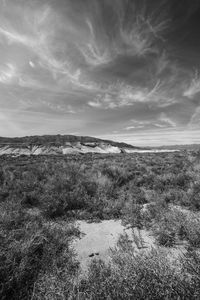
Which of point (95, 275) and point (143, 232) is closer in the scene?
point (95, 275)

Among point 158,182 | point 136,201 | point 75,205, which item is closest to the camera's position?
point 75,205

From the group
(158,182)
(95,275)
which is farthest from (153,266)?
(158,182)

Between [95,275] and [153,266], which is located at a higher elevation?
[153,266]

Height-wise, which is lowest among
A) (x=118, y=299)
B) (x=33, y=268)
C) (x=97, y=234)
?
(x=97, y=234)

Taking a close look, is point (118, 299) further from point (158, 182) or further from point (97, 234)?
point (158, 182)

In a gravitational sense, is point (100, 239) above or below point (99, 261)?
below

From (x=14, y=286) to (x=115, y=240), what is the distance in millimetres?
2431

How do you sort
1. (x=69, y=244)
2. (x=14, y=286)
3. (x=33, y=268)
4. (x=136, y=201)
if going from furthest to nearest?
(x=136, y=201) < (x=69, y=244) < (x=33, y=268) < (x=14, y=286)

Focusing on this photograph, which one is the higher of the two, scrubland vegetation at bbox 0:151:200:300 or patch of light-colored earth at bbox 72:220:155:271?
scrubland vegetation at bbox 0:151:200:300

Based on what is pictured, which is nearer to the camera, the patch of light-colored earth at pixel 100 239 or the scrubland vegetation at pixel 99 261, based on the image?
the scrubland vegetation at pixel 99 261

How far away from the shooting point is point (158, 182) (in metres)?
8.45

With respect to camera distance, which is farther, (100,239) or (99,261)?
(100,239)

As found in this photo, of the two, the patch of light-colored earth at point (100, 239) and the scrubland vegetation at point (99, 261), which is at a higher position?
the scrubland vegetation at point (99, 261)

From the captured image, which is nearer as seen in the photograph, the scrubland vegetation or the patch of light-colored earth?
the scrubland vegetation
